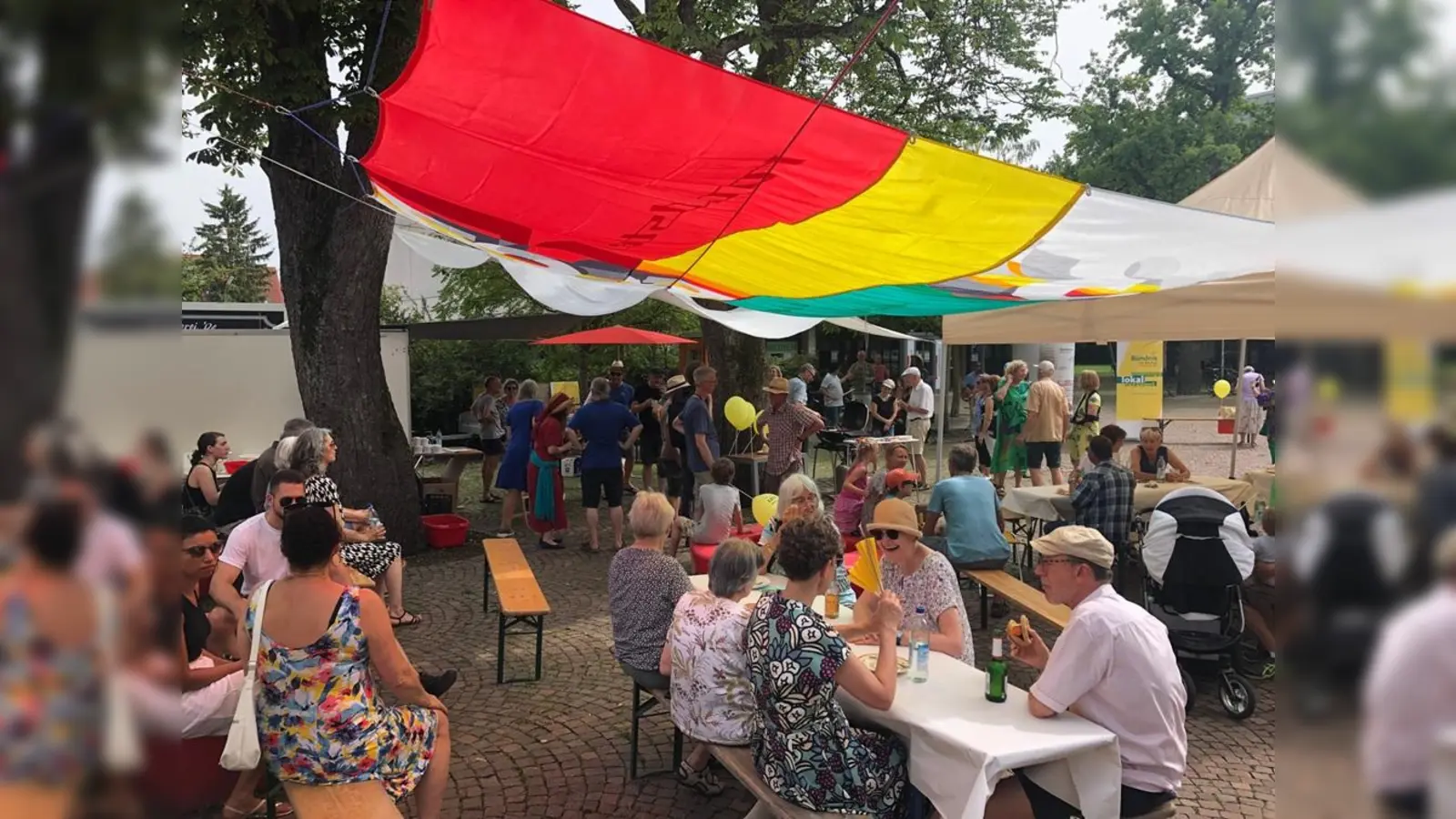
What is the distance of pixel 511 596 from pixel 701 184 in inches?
115

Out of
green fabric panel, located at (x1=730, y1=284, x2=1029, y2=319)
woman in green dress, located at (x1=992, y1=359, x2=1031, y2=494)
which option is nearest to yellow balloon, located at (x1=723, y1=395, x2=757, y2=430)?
green fabric panel, located at (x1=730, y1=284, x2=1029, y2=319)

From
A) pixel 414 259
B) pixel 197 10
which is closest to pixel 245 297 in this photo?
pixel 414 259

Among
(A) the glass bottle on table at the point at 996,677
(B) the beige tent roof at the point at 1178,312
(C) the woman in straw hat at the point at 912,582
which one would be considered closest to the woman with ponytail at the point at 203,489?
(C) the woman in straw hat at the point at 912,582

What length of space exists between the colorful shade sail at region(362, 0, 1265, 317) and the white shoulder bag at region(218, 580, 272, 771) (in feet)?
5.96

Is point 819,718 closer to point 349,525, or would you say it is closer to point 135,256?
point 135,256

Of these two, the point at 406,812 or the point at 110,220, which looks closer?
the point at 110,220

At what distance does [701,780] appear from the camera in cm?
398

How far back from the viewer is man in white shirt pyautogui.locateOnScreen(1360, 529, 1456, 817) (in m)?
0.38

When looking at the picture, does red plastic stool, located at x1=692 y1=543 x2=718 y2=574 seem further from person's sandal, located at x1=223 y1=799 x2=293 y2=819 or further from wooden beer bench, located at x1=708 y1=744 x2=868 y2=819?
person's sandal, located at x1=223 y1=799 x2=293 y2=819

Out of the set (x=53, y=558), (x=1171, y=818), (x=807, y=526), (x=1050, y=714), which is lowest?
(x=1171, y=818)

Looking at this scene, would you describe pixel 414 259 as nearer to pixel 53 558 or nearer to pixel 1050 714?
pixel 1050 714

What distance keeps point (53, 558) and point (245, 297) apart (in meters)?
16.7

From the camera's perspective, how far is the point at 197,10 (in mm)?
6000

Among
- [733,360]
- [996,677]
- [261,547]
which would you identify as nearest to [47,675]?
[996,677]
